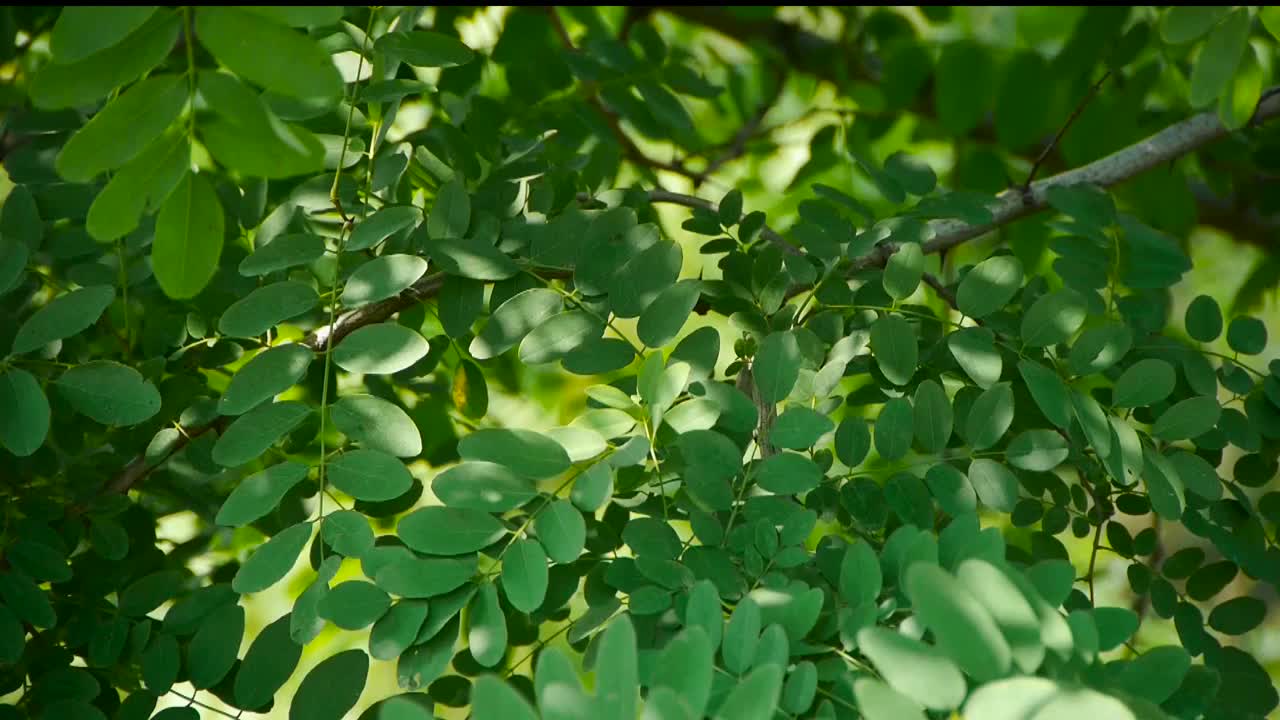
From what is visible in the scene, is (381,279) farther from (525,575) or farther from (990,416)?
(990,416)

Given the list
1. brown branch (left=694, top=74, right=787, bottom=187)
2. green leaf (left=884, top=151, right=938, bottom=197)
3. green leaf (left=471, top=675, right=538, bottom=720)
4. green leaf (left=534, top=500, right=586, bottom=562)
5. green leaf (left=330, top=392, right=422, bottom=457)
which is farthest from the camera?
brown branch (left=694, top=74, right=787, bottom=187)

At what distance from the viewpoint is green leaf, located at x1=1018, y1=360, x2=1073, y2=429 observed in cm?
79

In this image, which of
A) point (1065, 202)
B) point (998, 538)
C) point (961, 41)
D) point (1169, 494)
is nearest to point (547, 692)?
point (998, 538)

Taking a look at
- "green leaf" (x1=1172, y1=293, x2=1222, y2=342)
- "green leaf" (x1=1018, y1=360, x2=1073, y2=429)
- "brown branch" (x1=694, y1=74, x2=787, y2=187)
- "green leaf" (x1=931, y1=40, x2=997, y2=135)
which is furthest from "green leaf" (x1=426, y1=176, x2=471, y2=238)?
"green leaf" (x1=931, y1=40, x2=997, y2=135)

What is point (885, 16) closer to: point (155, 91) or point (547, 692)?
point (155, 91)

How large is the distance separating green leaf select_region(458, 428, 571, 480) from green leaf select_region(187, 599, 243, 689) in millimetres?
Answer: 239

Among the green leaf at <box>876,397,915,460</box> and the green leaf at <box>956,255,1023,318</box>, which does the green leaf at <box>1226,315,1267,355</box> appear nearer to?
the green leaf at <box>956,255,1023,318</box>

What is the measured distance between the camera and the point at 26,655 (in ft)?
2.84

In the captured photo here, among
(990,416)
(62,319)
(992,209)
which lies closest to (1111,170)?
(992,209)

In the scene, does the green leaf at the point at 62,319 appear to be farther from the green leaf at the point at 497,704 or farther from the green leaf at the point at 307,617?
the green leaf at the point at 497,704

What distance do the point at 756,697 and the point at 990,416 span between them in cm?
36

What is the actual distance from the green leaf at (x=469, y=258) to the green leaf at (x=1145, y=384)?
0.44 meters

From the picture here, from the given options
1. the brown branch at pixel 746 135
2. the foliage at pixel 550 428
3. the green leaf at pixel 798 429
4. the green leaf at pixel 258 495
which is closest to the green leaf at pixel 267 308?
the foliage at pixel 550 428

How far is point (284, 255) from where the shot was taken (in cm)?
83
